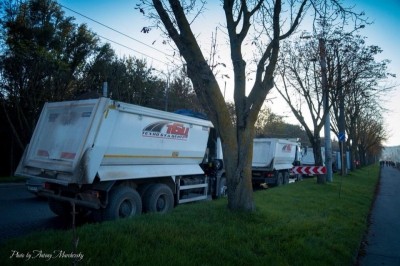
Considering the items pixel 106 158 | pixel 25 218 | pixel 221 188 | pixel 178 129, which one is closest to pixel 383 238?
pixel 221 188

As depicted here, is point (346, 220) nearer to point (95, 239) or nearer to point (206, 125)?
point (206, 125)

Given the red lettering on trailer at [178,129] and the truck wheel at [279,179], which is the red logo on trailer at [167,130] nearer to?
the red lettering on trailer at [178,129]

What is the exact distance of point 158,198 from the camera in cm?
922

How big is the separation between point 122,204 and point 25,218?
2.55 m

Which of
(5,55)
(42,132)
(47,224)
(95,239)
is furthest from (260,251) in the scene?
(5,55)

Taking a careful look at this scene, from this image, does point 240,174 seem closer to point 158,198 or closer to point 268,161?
point 158,198

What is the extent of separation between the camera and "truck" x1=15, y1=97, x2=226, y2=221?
297 inches

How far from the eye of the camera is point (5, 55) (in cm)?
2016

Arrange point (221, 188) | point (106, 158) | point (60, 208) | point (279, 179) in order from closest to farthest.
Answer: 1. point (106, 158)
2. point (60, 208)
3. point (221, 188)
4. point (279, 179)

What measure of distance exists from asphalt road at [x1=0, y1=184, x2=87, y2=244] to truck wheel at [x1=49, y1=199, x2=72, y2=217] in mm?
161

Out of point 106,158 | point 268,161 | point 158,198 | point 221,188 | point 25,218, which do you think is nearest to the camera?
point 106,158

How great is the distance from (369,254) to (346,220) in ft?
6.56

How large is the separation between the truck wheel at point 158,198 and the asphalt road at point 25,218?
1955 mm

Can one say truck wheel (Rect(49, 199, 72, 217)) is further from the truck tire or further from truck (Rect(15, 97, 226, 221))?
the truck tire
